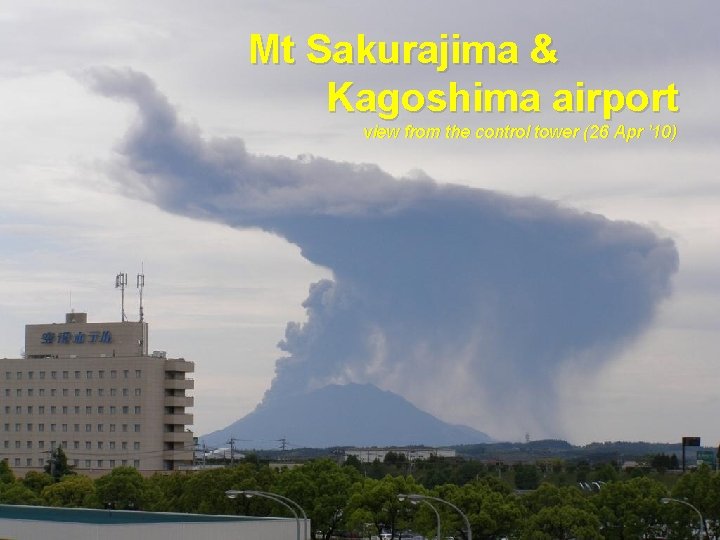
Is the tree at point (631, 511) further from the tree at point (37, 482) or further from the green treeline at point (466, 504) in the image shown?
the tree at point (37, 482)

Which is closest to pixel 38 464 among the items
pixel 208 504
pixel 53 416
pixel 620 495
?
pixel 53 416

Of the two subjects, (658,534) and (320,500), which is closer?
(658,534)

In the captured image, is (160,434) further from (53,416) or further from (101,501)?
(101,501)

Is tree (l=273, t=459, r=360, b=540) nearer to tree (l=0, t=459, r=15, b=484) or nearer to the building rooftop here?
the building rooftop

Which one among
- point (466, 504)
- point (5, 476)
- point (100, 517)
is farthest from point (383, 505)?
point (5, 476)

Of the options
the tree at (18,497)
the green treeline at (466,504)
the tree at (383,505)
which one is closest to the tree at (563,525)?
the green treeline at (466,504)

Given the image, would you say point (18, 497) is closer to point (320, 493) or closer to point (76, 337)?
point (320, 493)

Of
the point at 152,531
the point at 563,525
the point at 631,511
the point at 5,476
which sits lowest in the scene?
the point at 563,525

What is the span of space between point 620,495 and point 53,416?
118 metres

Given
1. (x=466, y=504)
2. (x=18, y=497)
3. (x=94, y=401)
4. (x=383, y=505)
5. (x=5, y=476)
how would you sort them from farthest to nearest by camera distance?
(x=94, y=401) < (x=5, y=476) < (x=18, y=497) < (x=383, y=505) < (x=466, y=504)

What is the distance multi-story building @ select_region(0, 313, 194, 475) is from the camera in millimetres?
185625

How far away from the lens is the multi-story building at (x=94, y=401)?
609ft

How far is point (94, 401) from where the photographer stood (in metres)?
190

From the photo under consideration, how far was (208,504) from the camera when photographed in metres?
109
